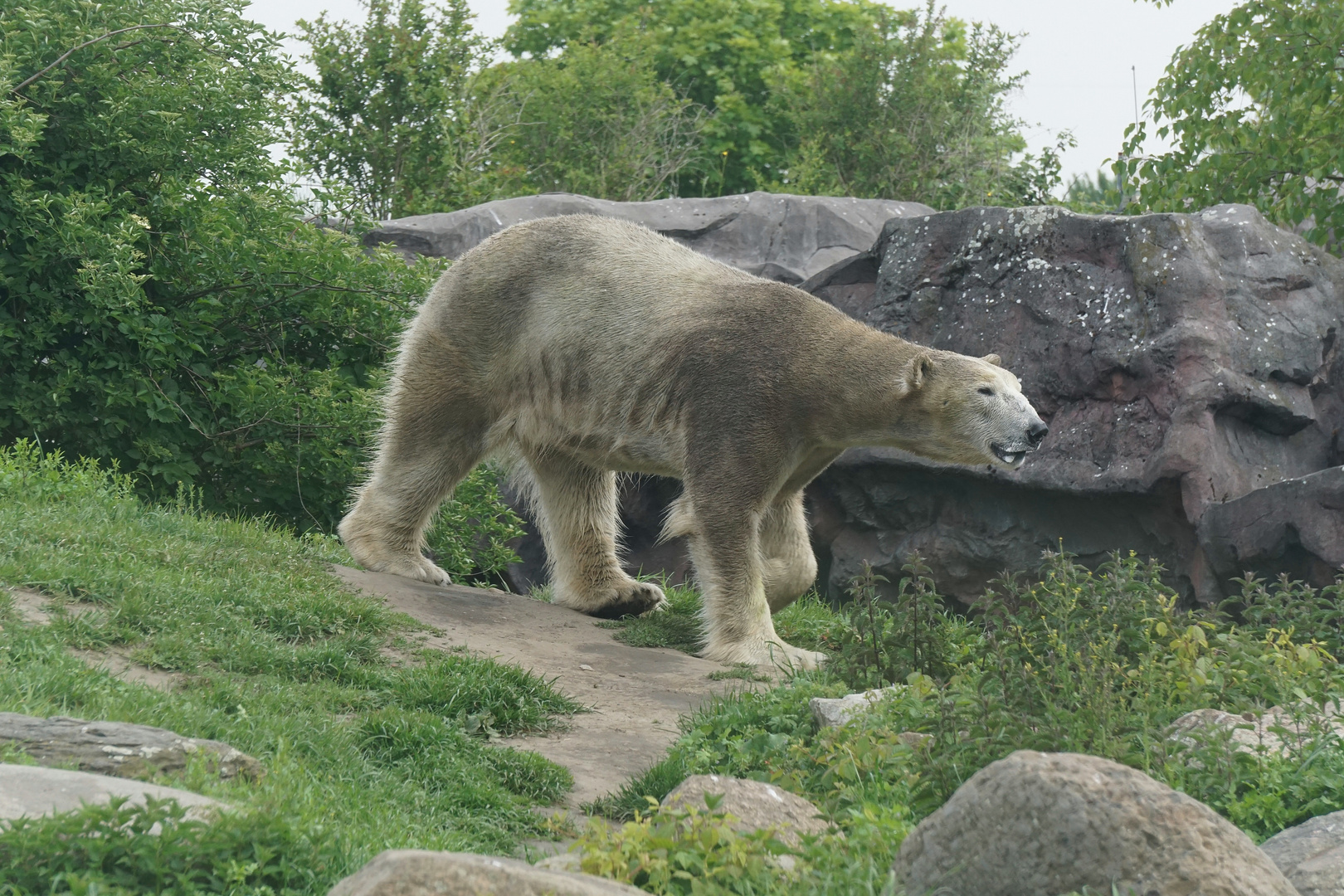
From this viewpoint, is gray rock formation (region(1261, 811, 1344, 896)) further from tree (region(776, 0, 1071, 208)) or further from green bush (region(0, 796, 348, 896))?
tree (region(776, 0, 1071, 208))

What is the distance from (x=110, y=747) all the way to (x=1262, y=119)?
11.2m

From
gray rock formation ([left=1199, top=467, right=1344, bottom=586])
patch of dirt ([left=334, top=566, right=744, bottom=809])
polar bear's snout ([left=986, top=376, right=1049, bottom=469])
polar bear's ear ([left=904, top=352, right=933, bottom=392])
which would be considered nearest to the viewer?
patch of dirt ([left=334, top=566, right=744, bottom=809])

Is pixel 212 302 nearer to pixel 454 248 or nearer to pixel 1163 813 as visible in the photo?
pixel 454 248

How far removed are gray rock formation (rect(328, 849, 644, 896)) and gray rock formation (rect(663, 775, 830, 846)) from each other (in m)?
0.79

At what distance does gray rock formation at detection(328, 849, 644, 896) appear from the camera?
2.63 meters

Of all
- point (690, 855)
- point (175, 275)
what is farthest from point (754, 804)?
point (175, 275)

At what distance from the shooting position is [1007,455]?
21.8ft

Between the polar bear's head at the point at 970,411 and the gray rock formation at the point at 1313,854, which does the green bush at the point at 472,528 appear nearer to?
the polar bear's head at the point at 970,411

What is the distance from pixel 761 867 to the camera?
3236 mm

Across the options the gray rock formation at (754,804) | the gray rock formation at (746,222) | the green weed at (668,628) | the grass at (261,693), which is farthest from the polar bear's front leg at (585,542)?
the gray rock formation at (746,222)

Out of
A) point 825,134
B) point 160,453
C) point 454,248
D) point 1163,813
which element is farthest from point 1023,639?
point 825,134

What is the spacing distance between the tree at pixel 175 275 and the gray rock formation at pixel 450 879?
6551 mm

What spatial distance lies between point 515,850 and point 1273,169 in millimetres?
9450

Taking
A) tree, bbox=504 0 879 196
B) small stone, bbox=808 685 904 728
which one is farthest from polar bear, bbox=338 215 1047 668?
tree, bbox=504 0 879 196
